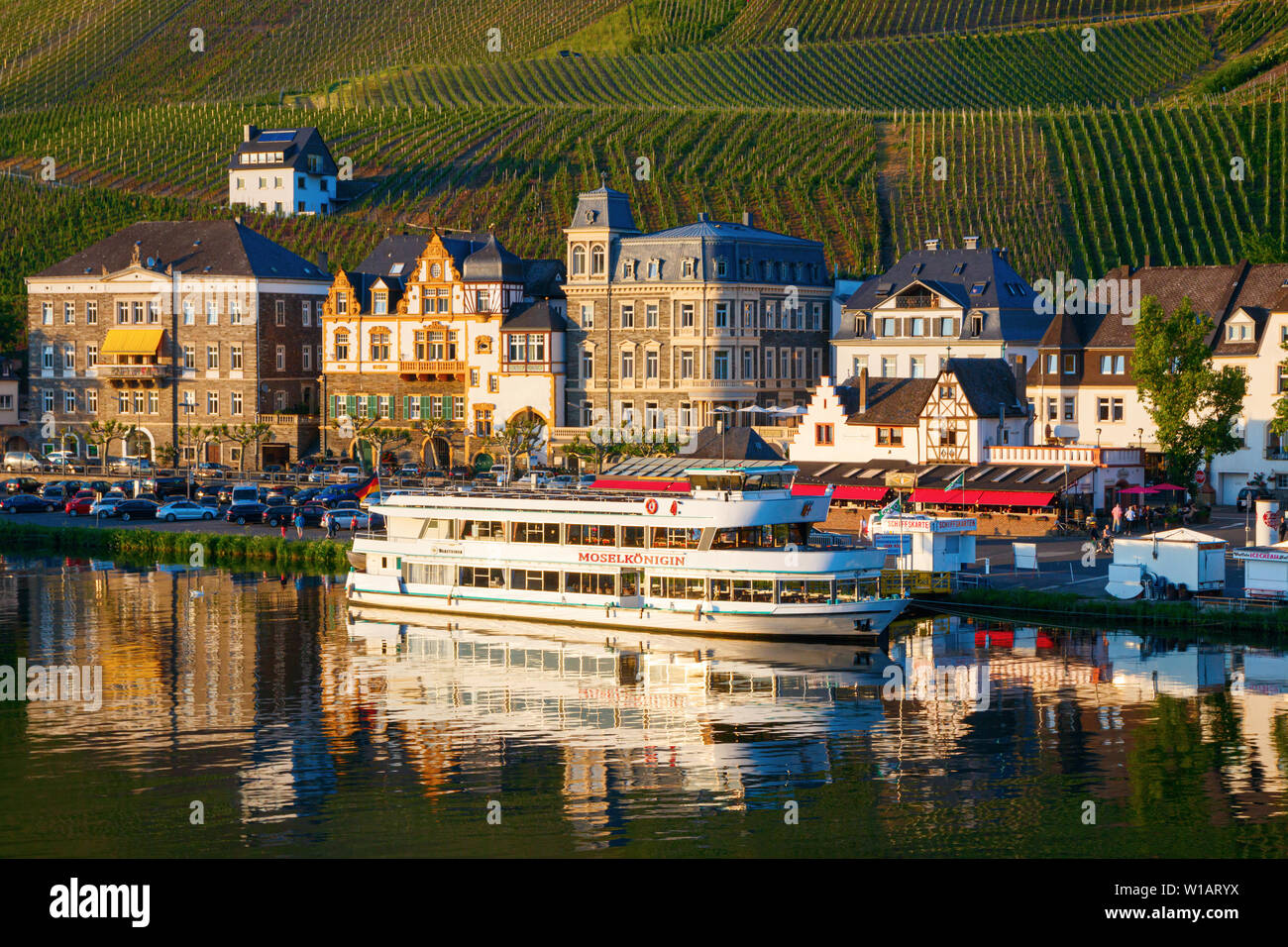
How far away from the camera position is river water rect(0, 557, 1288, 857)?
40062 millimetres

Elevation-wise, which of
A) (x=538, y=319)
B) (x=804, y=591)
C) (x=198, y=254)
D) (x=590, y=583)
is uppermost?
(x=198, y=254)

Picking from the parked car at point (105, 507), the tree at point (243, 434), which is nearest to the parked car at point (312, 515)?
the parked car at point (105, 507)

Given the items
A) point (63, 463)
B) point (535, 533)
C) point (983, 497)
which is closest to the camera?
point (535, 533)

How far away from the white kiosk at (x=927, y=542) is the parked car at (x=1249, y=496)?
21855mm

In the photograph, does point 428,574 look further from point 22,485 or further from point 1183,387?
point 22,485

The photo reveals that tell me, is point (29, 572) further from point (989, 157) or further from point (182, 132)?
point (182, 132)

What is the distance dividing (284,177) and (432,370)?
181 ft

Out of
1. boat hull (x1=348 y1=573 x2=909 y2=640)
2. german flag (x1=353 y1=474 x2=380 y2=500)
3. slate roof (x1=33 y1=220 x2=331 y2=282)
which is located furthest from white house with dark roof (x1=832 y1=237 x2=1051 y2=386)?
boat hull (x1=348 y1=573 x2=909 y2=640)

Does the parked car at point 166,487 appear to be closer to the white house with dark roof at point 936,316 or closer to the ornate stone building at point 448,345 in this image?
the ornate stone building at point 448,345

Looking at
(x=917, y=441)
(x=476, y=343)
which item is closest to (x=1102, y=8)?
(x=476, y=343)

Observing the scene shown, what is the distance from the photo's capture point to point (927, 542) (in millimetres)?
70875

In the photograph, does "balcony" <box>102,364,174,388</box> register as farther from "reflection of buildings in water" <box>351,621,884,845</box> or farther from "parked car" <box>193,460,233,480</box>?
"reflection of buildings in water" <box>351,621,884,845</box>

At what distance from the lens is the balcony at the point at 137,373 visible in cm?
12269

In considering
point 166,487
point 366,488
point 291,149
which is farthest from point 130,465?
point 291,149
